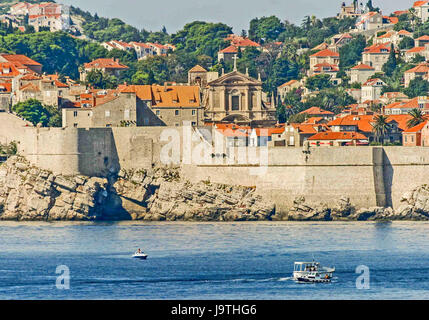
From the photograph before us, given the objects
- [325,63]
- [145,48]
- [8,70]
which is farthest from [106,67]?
[145,48]

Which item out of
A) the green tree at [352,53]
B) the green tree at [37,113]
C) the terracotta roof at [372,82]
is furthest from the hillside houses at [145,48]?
the green tree at [37,113]

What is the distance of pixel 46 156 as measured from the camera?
4944 centimetres

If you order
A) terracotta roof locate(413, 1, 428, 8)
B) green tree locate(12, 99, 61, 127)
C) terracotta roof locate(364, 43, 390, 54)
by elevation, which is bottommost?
green tree locate(12, 99, 61, 127)

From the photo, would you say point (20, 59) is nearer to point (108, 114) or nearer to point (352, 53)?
point (108, 114)

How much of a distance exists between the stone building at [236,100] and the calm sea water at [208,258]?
1323 centimetres

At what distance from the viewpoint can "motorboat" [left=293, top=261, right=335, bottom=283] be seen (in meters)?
30.0

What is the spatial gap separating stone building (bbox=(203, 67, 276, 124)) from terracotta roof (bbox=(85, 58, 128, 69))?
1222 inches

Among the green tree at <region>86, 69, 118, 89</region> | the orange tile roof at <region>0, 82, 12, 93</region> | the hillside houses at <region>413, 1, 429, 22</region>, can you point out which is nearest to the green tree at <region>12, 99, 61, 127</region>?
the orange tile roof at <region>0, 82, 12, 93</region>

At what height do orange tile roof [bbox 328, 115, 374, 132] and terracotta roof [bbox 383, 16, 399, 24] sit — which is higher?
terracotta roof [bbox 383, 16, 399, 24]

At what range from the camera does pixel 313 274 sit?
30.1 m

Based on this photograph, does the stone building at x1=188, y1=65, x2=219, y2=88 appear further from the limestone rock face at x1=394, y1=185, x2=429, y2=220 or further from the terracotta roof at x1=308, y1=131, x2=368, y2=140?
the limestone rock face at x1=394, y1=185, x2=429, y2=220

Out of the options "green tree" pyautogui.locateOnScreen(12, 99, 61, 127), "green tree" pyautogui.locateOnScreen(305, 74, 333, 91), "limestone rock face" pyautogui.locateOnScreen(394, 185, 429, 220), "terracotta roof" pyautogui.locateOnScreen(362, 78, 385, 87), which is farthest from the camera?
"green tree" pyautogui.locateOnScreen(305, 74, 333, 91)

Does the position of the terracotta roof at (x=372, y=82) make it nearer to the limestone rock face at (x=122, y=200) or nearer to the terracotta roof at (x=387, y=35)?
the terracotta roof at (x=387, y=35)

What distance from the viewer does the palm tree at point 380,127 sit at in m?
57.9
